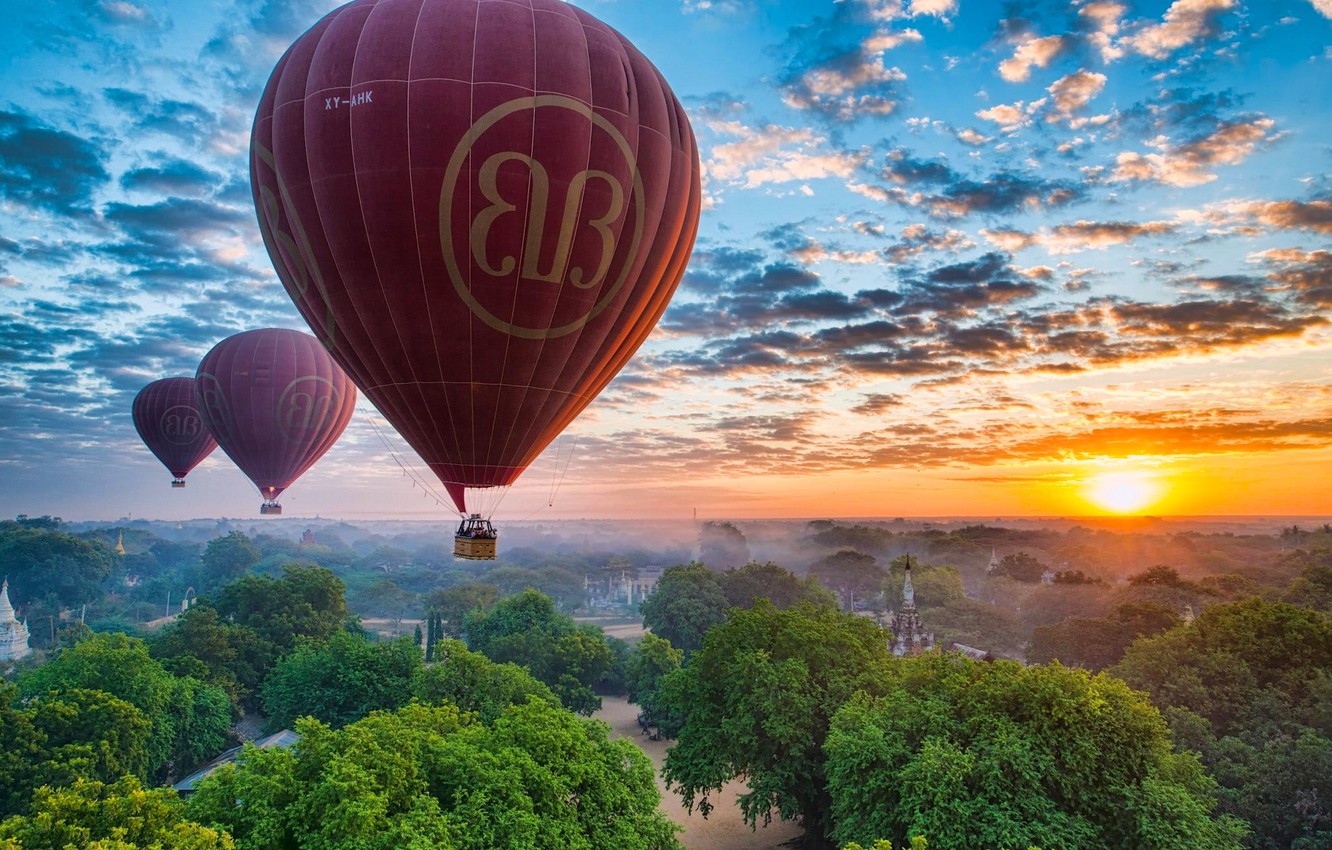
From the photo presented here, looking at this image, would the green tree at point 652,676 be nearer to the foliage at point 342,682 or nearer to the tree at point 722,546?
the foliage at point 342,682

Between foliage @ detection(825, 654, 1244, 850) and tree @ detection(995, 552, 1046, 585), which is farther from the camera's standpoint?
tree @ detection(995, 552, 1046, 585)

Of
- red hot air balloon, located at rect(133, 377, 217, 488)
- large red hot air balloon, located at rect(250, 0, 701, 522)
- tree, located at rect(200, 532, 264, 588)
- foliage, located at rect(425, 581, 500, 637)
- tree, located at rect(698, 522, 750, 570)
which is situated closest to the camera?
large red hot air balloon, located at rect(250, 0, 701, 522)

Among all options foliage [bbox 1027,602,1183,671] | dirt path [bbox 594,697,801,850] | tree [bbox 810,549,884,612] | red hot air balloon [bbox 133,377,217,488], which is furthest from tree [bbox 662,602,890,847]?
tree [bbox 810,549,884,612]

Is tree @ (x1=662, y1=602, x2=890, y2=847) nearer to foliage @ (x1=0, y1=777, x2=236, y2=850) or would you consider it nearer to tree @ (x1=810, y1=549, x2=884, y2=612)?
foliage @ (x1=0, y1=777, x2=236, y2=850)

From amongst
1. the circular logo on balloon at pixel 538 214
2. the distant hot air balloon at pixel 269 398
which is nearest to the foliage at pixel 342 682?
the distant hot air balloon at pixel 269 398

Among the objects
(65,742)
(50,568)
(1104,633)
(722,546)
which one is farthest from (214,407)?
(722,546)

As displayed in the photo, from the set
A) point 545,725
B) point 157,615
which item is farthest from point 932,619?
point 157,615

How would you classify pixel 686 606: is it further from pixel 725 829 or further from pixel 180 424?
pixel 180 424
